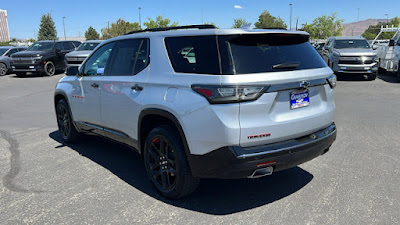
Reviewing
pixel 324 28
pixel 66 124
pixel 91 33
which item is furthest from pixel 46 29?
pixel 66 124

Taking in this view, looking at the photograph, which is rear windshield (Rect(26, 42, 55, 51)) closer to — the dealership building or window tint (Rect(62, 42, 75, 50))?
window tint (Rect(62, 42, 75, 50))

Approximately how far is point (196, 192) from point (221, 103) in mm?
1360

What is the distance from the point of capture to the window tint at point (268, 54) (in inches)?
123

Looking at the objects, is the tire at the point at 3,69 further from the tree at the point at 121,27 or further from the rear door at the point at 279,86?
the tree at the point at 121,27

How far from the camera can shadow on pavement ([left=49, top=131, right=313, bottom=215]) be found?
3582 mm

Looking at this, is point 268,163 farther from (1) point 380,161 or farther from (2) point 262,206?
(1) point 380,161

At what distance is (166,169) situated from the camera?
3.69 meters

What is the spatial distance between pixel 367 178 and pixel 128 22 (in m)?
93.9

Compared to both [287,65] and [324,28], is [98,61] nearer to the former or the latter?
[287,65]

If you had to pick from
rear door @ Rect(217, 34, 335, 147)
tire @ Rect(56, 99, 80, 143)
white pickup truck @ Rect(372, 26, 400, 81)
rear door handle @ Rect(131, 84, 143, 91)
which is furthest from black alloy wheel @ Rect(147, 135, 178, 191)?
white pickup truck @ Rect(372, 26, 400, 81)

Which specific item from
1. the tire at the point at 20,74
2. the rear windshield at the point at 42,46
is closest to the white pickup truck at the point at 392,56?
the rear windshield at the point at 42,46

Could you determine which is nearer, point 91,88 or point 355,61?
point 91,88

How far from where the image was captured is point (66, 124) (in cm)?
597

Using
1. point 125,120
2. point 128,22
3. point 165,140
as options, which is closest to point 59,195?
point 125,120
